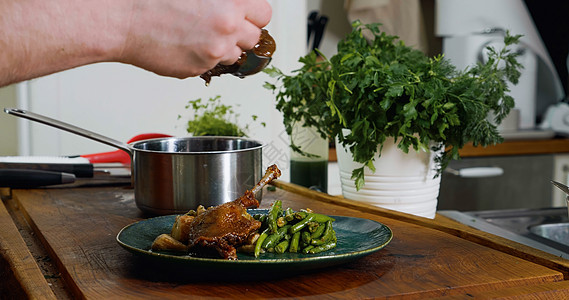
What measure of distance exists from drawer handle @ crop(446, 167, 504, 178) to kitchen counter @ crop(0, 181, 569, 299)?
1.46 m

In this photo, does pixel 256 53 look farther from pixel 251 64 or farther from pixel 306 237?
pixel 306 237

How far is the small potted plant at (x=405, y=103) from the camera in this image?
1106 millimetres

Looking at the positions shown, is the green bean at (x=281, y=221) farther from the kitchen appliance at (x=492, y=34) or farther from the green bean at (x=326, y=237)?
the kitchen appliance at (x=492, y=34)

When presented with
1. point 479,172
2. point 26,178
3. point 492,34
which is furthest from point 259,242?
point 492,34

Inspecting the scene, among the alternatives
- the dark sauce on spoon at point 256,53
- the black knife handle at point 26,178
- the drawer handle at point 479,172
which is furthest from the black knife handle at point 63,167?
the drawer handle at point 479,172

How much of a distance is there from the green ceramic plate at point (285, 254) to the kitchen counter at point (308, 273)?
0.08 ft

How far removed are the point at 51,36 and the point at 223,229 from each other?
1.05 ft

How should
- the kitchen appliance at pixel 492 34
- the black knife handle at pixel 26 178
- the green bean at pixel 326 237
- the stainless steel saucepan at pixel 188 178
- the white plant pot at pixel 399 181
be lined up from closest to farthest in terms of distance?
the green bean at pixel 326 237 → the stainless steel saucepan at pixel 188 178 → the white plant pot at pixel 399 181 → the black knife handle at pixel 26 178 → the kitchen appliance at pixel 492 34

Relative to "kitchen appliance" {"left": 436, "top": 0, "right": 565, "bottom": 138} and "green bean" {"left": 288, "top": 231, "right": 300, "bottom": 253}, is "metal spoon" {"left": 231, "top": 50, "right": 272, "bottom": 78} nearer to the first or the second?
"green bean" {"left": 288, "top": 231, "right": 300, "bottom": 253}

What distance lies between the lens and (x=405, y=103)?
112cm

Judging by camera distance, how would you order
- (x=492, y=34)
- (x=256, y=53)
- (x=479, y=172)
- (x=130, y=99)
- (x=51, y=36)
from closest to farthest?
1. (x=51, y=36)
2. (x=256, y=53)
3. (x=130, y=99)
4. (x=479, y=172)
5. (x=492, y=34)

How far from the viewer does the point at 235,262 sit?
71 centimetres

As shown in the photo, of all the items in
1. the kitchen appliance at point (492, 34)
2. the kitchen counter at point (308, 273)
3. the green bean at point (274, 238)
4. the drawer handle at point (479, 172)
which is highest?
the kitchen appliance at point (492, 34)

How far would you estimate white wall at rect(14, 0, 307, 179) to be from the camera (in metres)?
2.09
